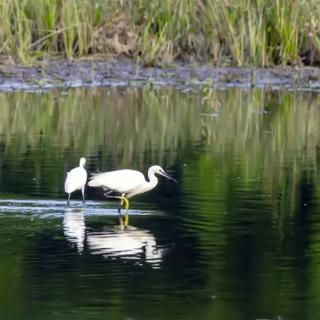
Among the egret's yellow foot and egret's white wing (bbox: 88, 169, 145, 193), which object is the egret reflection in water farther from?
egret's white wing (bbox: 88, 169, 145, 193)

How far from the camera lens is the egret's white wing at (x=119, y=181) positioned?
10984 millimetres

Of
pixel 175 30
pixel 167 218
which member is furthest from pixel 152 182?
pixel 175 30

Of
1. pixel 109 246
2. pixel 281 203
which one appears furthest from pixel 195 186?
pixel 109 246

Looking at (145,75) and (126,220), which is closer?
(126,220)

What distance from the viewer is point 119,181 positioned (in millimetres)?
11000

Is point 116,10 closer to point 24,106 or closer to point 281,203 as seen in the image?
point 24,106

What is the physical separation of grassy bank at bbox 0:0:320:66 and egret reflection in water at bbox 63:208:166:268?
11951mm

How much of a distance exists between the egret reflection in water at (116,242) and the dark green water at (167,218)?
0.02m

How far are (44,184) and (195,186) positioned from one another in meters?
1.28

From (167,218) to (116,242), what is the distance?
1115 mm

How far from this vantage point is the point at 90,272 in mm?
8328

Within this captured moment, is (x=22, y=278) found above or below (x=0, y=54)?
below

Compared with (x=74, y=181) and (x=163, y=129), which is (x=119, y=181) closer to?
(x=74, y=181)

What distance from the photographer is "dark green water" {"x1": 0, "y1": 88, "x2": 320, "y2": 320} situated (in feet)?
25.2
